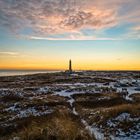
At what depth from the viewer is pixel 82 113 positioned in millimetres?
19984

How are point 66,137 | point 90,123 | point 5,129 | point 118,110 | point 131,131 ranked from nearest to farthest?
1. point 66,137
2. point 131,131
3. point 5,129
4. point 90,123
5. point 118,110

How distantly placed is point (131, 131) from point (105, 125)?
2.24 m

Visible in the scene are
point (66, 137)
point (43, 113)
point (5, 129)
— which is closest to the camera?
point (66, 137)

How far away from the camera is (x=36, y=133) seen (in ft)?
39.9

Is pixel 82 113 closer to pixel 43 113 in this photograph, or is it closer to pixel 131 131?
pixel 43 113

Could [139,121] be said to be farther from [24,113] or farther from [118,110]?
[24,113]

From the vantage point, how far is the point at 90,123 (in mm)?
16328

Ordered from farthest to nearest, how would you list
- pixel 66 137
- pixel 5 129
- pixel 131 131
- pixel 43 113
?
pixel 43 113 < pixel 5 129 < pixel 131 131 < pixel 66 137

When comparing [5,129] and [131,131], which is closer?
[131,131]

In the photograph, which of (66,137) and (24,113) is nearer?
(66,137)

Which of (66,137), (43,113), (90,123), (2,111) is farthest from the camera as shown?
(2,111)

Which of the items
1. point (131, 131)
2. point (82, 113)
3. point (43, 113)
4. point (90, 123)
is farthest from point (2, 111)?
point (131, 131)

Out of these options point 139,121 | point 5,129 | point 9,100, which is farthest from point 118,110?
point 9,100

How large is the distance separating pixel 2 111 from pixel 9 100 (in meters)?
7.90
